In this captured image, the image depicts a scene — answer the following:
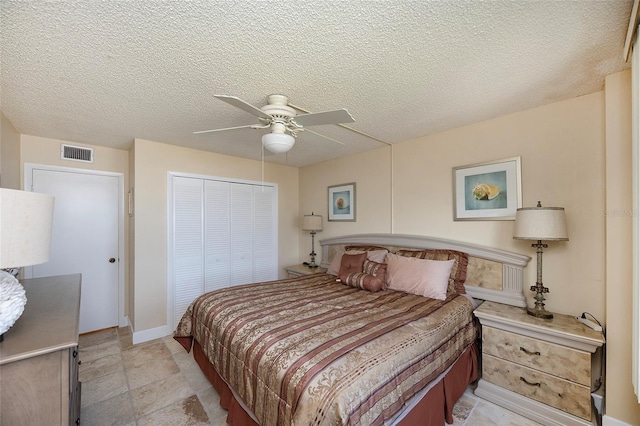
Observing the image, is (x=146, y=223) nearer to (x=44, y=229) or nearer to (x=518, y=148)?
(x=44, y=229)

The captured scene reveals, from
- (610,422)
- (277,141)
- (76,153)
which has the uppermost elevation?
(76,153)

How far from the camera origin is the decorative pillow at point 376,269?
273 cm

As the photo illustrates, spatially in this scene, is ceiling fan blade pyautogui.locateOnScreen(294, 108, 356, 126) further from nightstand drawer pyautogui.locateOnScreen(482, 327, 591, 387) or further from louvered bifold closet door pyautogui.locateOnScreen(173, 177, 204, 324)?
louvered bifold closet door pyautogui.locateOnScreen(173, 177, 204, 324)

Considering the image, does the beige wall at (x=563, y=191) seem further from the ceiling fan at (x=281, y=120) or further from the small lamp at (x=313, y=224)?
the ceiling fan at (x=281, y=120)

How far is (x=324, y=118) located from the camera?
1809 mm

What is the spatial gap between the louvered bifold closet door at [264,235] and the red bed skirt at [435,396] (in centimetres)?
198

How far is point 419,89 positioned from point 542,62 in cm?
74

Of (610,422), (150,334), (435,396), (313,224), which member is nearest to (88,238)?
(150,334)

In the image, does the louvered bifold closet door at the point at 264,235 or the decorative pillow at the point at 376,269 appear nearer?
the decorative pillow at the point at 376,269

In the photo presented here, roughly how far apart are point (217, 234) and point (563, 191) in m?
4.01

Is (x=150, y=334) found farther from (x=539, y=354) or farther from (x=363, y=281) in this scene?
(x=539, y=354)

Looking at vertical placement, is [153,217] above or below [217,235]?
above

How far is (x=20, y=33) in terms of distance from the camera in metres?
1.39

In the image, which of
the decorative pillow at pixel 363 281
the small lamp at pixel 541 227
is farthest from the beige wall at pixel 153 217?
the small lamp at pixel 541 227
